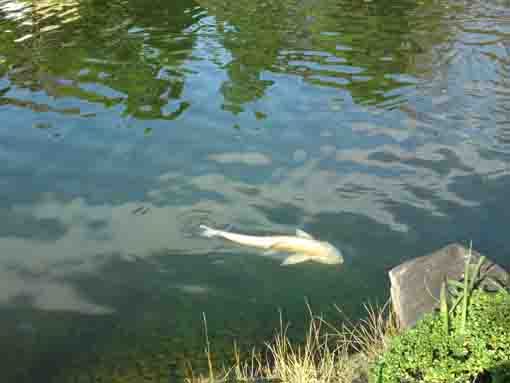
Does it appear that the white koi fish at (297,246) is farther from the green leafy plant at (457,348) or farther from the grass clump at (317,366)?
the green leafy plant at (457,348)

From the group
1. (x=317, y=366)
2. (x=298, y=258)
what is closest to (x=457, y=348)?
(x=317, y=366)

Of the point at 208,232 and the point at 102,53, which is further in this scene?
the point at 102,53

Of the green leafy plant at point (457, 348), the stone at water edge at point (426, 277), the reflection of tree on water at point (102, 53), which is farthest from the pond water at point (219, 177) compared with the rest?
the green leafy plant at point (457, 348)

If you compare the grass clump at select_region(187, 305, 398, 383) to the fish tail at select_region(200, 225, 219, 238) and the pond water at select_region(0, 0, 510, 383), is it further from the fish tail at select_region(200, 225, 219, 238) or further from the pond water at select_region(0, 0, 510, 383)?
the fish tail at select_region(200, 225, 219, 238)

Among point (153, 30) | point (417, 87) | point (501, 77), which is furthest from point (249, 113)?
point (153, 30)

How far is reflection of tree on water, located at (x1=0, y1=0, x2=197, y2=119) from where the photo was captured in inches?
453

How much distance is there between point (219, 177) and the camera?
860cm

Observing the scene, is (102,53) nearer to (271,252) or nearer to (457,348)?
(271,252)

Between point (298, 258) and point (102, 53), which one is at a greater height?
point (102, 53)

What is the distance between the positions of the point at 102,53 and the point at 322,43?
18.1 feet

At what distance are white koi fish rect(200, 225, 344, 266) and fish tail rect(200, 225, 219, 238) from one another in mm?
234

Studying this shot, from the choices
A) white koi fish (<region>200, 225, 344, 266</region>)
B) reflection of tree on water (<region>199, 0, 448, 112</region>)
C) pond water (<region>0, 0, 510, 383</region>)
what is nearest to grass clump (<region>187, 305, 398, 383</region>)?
pond water (<region>0, 0, 510, 383</region>)

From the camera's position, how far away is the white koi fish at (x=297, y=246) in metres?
6.66

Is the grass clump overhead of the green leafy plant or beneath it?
beneath
